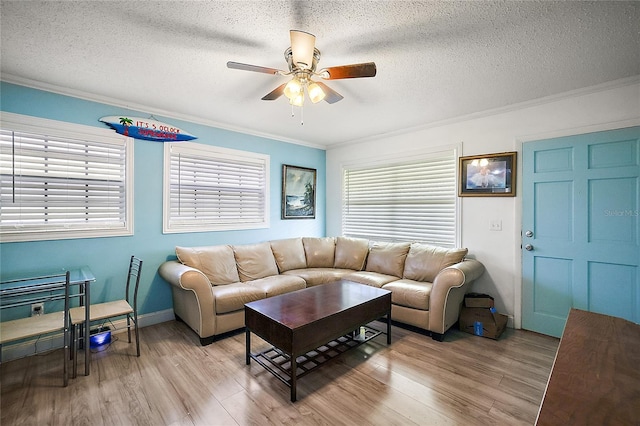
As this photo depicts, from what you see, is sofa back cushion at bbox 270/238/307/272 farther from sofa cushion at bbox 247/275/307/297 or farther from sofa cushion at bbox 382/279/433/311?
sofa cushion at bbox 382/279/433/311

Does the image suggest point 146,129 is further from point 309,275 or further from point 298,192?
point 309,275

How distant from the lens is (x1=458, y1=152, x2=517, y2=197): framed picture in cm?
322

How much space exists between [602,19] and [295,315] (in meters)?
2.86

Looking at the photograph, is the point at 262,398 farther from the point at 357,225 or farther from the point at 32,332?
the point at 357,225

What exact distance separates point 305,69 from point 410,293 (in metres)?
2.43

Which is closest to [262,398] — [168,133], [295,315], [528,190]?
[295,315]

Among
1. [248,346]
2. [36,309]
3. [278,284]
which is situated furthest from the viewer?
[278,284]

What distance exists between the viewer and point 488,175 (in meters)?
3.38

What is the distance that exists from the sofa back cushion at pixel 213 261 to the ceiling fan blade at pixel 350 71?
244cm

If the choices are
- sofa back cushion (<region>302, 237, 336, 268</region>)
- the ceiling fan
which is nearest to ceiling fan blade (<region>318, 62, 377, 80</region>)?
the ceiling fan

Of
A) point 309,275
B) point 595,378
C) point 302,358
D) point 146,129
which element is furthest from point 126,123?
point 595,378

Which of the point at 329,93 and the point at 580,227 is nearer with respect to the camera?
the point at 329,93

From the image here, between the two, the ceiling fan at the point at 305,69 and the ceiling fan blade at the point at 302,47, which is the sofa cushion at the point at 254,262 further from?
the ceiling fan blade at the point at 302,47

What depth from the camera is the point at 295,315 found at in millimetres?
2244
